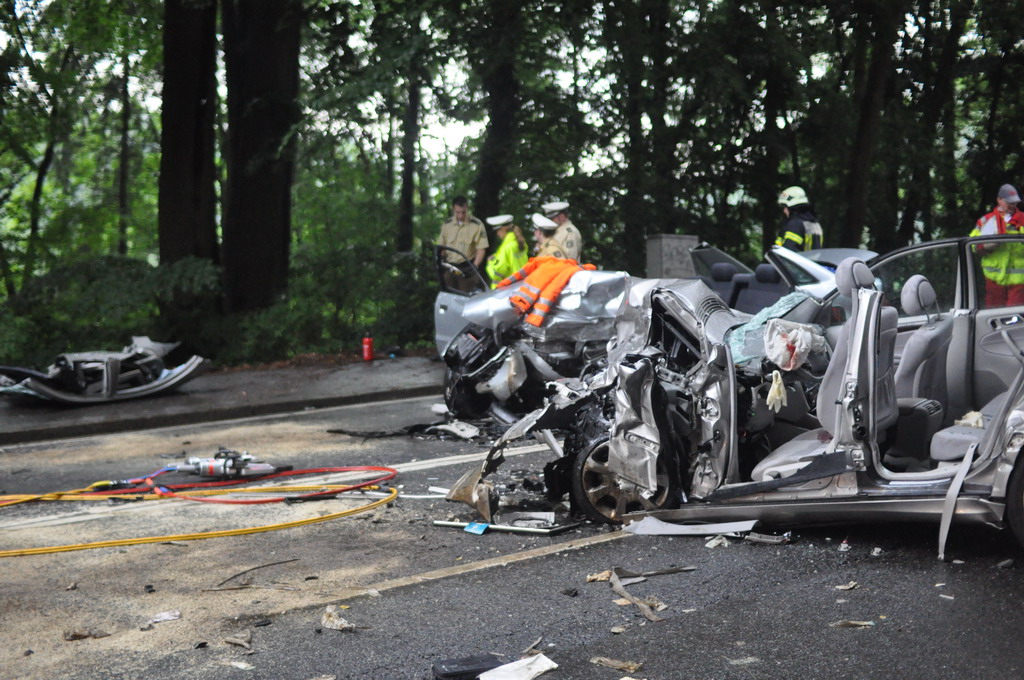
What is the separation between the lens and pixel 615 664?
422 centimetres

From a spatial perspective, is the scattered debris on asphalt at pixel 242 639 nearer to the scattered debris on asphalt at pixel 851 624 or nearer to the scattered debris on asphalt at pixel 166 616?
the scattered debris on asphalt at pixel 166 616

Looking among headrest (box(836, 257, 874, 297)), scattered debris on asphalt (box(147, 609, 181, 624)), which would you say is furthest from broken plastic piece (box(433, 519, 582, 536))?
headrest (box(836, 257, 874, 297))

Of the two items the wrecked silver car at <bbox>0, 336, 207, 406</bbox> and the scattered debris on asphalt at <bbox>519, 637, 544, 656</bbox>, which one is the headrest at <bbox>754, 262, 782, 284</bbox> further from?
the scattered debris on asphalt at <bbox>519, 637, 544, 656</bbox>

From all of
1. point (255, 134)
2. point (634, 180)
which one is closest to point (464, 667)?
point (255, 134)

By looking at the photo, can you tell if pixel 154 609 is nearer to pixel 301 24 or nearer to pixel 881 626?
pixel 881 626

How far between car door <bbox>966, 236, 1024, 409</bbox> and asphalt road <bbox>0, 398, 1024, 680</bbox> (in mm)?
1029

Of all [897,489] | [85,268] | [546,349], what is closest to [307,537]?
[897,489]

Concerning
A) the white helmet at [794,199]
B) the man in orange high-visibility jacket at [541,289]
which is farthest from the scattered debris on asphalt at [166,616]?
the white helmet at [794,199]

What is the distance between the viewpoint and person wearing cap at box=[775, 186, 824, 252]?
41.8ft

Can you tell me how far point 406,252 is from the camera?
18.0 metres

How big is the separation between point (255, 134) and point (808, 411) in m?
12.6

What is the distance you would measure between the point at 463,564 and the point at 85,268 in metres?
12.3

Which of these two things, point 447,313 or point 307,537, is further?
point 447,313

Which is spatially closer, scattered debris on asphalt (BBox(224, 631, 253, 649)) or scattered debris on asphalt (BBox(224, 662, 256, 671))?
scattered debris on asphalt (BBox(224, 662, 256, 671))
